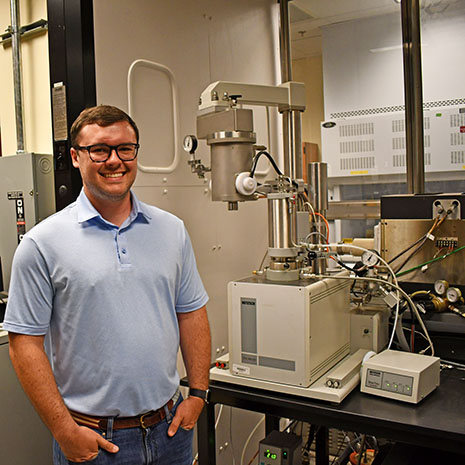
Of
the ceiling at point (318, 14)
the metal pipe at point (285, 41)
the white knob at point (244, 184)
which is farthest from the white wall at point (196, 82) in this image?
the white knob at point (244, 184)

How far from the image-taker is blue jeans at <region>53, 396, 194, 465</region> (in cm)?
142

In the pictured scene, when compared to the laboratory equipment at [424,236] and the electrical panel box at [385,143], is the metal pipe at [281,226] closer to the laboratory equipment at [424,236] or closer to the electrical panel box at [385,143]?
the laboratory equipment at [424,236]

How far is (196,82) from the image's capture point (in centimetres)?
255

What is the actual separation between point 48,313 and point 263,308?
684 millimetres

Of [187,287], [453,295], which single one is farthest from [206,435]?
[453,295]

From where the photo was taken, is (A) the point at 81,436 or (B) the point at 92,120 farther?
(B) the point at 92,120

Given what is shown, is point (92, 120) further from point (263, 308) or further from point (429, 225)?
point (429, 225)

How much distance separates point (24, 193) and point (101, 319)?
1.00m

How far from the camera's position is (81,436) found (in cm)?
136

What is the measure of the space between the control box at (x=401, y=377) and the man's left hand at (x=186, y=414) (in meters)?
0.56

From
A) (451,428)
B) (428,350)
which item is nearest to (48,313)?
(451,428)

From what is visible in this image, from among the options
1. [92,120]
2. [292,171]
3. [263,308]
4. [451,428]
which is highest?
[92,120]

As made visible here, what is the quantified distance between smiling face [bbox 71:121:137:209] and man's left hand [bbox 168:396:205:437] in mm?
654

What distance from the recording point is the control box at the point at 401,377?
5.34 ft
